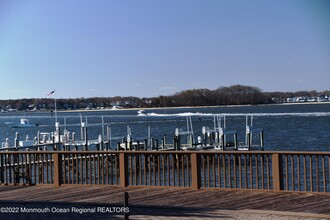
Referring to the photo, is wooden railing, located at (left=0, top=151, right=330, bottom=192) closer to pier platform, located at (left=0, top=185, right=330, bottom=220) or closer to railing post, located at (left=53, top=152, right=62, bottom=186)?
railing post, located at (left=53, top=152, right=62, bottom=186)

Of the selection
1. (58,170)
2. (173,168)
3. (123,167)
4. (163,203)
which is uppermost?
(123,167)

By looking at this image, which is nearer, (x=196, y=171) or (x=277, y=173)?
(x=277, y=173)

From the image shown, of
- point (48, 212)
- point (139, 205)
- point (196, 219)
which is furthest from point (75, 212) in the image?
point (196, 219)

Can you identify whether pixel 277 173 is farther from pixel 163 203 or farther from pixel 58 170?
pixel 58 170

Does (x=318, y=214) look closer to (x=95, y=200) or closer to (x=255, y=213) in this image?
(x=255, y=213)

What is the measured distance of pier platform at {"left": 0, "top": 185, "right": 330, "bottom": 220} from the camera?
10.1 meters

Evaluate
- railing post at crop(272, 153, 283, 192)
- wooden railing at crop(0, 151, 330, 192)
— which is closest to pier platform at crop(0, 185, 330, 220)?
railing post at crop(272, 153, 283, 192)

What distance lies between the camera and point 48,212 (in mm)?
10617

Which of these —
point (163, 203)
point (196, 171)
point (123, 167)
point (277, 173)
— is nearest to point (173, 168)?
point (123, 167)

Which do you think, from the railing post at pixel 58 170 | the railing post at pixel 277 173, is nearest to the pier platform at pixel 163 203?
the railing post at pixel 277 173

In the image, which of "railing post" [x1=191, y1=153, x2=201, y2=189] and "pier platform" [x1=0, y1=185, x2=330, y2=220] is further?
"railing post" [x1=191, y1=153, x2=201, y2=189]

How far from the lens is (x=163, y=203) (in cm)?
1145

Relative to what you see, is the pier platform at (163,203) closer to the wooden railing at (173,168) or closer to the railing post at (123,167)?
the railing post at (123,167)

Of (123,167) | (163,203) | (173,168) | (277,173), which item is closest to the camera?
(163,203)
